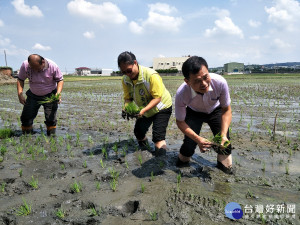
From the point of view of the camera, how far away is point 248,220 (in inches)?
82.6

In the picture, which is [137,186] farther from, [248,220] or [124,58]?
[124,58]

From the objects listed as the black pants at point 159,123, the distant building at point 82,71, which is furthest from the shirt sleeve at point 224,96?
the distant building at point 82,71

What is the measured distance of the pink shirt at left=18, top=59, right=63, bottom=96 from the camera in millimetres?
4691

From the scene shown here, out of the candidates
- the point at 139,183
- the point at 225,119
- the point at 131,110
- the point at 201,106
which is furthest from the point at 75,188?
the point at 225,119

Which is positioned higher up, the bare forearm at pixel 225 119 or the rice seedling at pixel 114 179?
the bare forearm at pixel 225 119

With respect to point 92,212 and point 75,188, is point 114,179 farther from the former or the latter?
point 92,212

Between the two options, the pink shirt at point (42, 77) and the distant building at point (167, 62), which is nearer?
the pink shirt at point (42, 77)

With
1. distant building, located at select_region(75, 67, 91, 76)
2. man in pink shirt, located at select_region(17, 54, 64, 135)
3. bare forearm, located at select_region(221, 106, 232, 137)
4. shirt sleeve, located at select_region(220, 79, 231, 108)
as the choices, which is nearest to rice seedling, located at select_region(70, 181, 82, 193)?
bare forearm, located at select_region(221, 106, 232, 137)

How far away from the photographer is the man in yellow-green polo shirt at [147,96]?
3369 millimetres

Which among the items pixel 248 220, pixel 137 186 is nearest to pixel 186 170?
pixel 137 186

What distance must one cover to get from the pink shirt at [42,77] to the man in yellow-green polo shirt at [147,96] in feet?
5.93

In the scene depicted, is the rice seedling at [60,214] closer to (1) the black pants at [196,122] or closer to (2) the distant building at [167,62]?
(1) the black pants at [196,122]

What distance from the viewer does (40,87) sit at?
15.8 feet

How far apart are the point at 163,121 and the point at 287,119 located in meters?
4.09
